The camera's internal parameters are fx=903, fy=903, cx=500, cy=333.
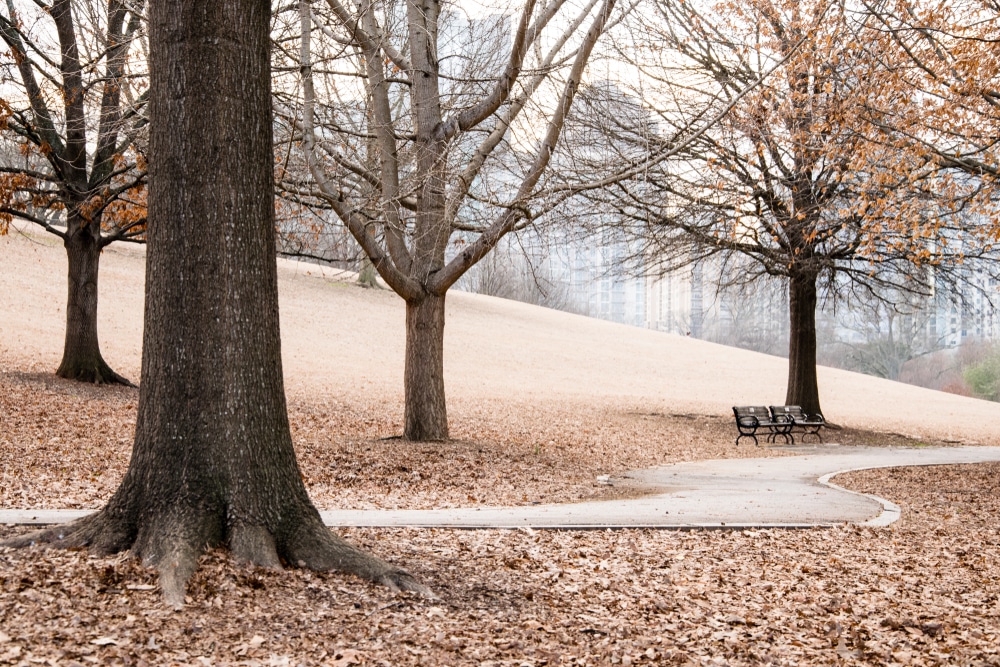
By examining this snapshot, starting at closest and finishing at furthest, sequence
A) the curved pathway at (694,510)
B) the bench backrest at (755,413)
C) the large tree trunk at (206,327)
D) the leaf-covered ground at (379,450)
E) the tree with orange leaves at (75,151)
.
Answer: the large tree trunk at (206,327)
the curved pathway at (694,510)
the leaf-covered ground at (379,450)
the tree with orange leaves at (75,151)
the bench backrest at (755,413)

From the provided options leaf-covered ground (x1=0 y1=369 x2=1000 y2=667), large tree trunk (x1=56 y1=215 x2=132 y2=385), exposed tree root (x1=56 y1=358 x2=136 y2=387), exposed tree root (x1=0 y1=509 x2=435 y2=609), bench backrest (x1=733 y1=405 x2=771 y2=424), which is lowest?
leaf-covered ground (x1=0 y1=369 x2=1000 y2=667)

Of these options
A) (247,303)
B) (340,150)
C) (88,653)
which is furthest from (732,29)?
(88,653)

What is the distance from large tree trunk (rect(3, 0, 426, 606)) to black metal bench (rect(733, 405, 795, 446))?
14.8 meters

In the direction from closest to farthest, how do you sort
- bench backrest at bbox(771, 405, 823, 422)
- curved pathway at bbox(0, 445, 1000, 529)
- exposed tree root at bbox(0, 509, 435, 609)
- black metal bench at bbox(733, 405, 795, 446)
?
exposed tree root at bbox(0, 509, 435, 609)
curved pathway at bbox(0, 445, 1000, 529)
black metal bench at bbox(733, 405, 795, 446)
bench backrest at bbox(771, 405, 823, 422)

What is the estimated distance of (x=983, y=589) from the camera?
629 cm

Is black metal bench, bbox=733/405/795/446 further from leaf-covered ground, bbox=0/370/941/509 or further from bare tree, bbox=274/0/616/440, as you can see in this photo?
bare tree, bbox=274/0/616/440

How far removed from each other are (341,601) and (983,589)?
4.43 meters

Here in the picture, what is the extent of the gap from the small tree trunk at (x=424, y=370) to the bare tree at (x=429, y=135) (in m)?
0.02

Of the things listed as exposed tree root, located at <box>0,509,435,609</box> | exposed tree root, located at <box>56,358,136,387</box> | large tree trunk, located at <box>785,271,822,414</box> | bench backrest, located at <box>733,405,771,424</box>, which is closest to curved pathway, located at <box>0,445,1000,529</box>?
exposed tree root, located at <box>0,509,435,609</box>

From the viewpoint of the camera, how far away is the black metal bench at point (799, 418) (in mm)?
20016

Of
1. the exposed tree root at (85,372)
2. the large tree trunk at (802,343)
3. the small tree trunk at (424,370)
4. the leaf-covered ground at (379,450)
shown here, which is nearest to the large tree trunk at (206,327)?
the leaf-covered ground at (379,450)

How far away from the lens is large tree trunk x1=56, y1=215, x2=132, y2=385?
17484mm

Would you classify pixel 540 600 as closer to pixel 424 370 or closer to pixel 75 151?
pixel 424 370

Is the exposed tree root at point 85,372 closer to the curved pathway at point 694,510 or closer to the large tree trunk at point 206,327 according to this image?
the curved pathway at point 694,510
